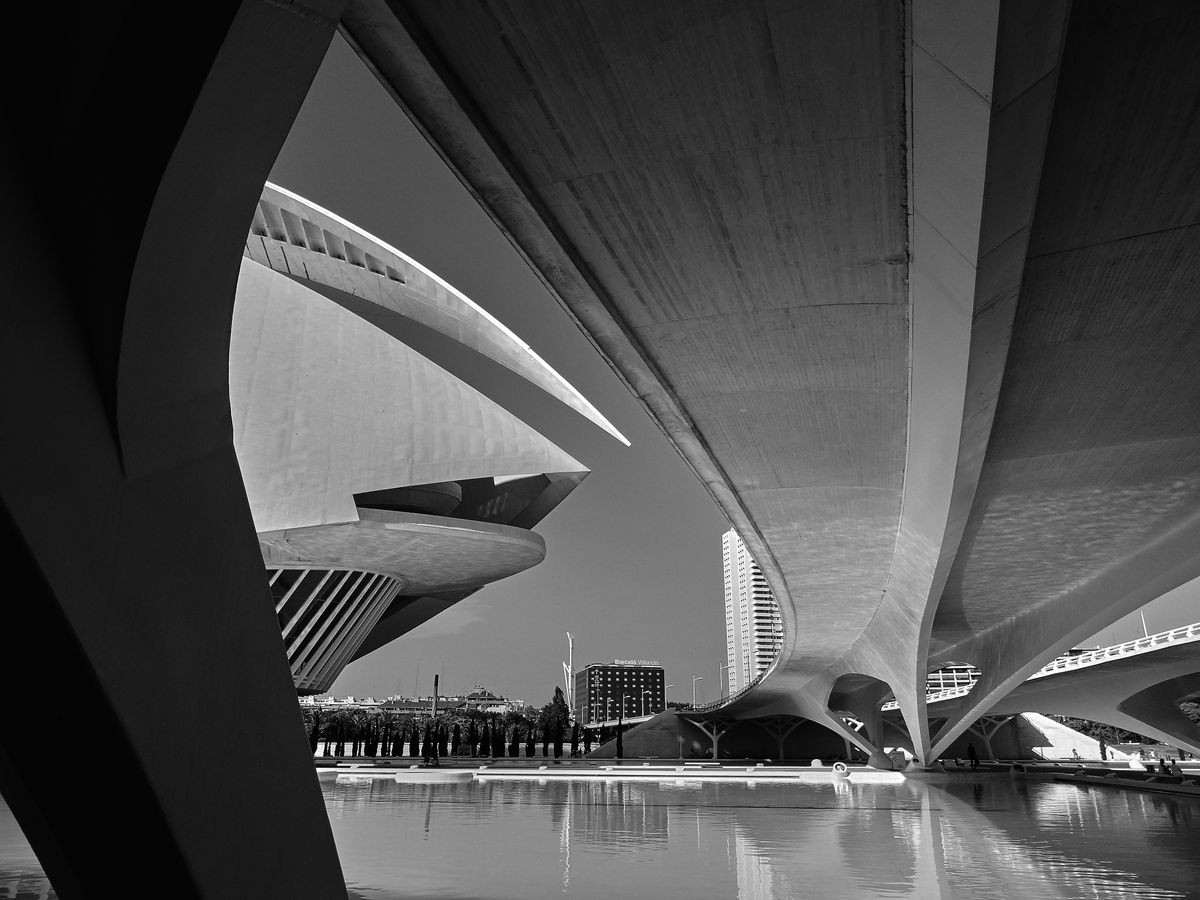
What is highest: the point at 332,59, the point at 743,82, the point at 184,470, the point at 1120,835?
the point at 332,59

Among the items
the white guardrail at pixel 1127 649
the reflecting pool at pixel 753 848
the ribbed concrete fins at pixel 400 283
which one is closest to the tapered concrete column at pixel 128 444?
the reflecting pool at pixel 753 848

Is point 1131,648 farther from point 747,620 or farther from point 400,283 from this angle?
point 747,620

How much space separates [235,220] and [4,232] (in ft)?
2.03

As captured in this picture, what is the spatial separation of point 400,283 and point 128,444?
2436cm

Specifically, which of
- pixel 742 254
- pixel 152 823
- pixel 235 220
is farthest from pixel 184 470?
pixel 742 254

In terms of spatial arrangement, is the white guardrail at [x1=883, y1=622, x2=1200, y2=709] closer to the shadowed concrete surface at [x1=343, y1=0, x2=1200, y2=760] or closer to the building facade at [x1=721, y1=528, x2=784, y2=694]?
the shadowed concrete surface at [x1=343, y1=0, x2=1200, y2=760]

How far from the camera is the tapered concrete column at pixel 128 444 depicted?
2250mm

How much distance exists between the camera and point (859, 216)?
5.66m

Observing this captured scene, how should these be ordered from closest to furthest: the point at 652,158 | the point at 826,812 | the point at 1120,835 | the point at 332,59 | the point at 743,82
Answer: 1. the point at 743,82
2. the point at 652,158
3. the point at 1120,835
4. the point at 332,59
5. the point at 826,812

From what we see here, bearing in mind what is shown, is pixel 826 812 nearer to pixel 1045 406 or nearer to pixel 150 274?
pixel 1045 406

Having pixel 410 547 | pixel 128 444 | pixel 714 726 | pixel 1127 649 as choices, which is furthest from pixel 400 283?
pixel 714 726

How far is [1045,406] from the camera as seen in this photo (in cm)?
893

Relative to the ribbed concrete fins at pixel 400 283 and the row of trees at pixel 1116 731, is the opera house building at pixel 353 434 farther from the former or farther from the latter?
the row of trees at pixel 1116 731

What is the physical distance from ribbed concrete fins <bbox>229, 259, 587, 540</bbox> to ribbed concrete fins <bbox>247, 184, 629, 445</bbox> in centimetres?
151
